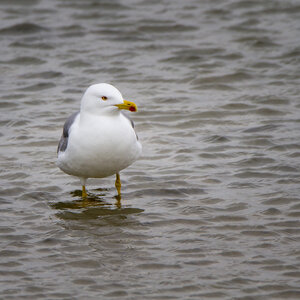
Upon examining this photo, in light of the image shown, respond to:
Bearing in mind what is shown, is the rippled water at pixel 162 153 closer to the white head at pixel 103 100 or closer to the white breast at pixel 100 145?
the white breast at pixel 100 145

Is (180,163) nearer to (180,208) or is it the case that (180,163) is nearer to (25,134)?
→ (180,208)

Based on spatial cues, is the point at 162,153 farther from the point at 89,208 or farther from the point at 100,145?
the point at 100,145

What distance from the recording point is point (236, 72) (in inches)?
469

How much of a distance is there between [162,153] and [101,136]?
2.10 m

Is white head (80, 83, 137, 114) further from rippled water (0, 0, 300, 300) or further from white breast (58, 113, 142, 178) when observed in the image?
rippled water (0, 0, 300, 300)

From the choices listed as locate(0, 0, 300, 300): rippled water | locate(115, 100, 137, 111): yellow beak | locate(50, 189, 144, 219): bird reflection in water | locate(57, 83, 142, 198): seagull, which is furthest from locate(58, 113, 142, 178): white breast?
locate(0, 0, 300, 300): rippled water

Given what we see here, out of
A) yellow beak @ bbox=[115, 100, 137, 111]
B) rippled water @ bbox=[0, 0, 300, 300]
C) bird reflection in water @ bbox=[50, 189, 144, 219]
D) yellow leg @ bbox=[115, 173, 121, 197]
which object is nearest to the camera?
rippled water @ bbox=[0, 0, 300, 300]

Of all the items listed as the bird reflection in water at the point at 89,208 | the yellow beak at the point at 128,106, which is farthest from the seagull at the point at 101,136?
the bird reflection in water at the point at 89,208

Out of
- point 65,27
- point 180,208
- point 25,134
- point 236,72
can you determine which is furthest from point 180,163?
point 65,27

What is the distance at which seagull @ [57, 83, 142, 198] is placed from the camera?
282 inches

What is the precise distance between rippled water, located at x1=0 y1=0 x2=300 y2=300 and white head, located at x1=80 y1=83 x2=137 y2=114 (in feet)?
3.48

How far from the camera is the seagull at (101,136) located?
7168 mm

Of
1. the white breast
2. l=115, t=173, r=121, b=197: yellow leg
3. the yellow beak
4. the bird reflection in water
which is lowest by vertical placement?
the bird reflection in water

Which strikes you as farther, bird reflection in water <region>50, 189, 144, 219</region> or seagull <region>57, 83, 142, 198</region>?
bird reflection in water <region>50, 189, 144, 219</region>
